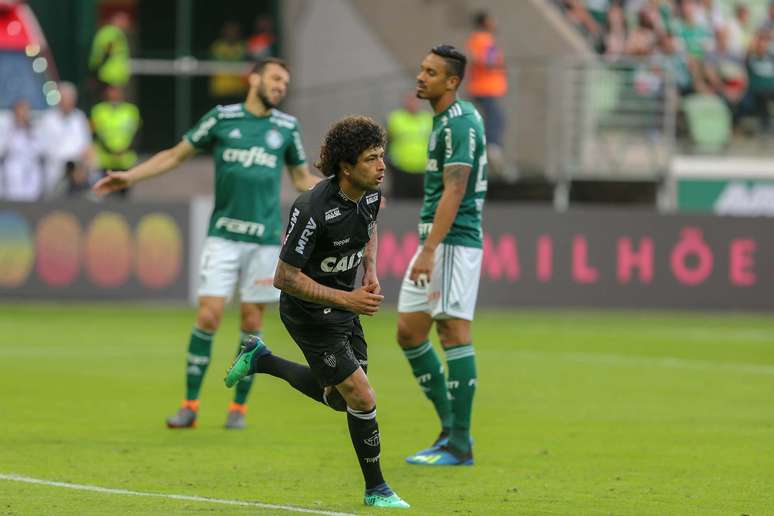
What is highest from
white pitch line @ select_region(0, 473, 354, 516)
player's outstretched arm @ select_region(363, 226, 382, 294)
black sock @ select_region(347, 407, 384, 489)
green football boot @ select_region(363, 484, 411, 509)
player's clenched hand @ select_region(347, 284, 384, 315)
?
player's outstretched arm @ select_region(363, 226, 382, 294)

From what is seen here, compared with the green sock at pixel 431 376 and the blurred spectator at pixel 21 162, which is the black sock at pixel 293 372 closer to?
the green sock at pixel 431 376

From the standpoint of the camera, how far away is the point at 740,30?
95.2 ft

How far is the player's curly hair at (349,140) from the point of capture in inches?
323

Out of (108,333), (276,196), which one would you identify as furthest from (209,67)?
(276,196)

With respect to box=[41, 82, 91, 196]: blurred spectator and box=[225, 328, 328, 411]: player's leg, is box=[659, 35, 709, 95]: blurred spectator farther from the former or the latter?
box=[225, 328, 328, 411]: player's leg

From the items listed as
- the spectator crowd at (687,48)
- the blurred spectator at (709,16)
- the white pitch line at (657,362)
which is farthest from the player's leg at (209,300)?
the blurred spectator at (709,16)

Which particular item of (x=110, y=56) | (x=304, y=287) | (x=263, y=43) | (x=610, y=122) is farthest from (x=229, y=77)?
(x=304, y=287)

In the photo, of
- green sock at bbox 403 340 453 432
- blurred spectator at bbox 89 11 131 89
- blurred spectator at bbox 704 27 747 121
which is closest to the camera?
green sock at bbox 403 340 453 432

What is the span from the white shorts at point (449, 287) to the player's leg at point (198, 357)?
1808 mm

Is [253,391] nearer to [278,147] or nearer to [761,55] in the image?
[278,147]

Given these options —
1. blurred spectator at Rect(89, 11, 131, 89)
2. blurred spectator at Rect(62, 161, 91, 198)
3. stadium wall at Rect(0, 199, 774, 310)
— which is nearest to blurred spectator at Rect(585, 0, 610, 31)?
stadium wall at Rect(0, 199, 774, 310)

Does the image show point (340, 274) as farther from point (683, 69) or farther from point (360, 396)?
point (683, 69)

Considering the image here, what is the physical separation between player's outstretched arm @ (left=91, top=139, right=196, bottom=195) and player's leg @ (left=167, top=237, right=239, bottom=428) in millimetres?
610

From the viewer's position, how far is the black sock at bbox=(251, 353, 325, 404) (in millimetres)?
8781
